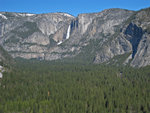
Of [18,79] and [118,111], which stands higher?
[18,79]

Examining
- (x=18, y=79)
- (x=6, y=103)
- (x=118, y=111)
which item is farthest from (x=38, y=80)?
(x=118, y=111)

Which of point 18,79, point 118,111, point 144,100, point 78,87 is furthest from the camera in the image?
point 18,79

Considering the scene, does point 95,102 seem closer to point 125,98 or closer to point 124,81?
point 125,98

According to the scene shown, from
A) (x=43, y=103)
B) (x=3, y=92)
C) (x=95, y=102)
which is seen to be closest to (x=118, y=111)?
(x=95, y=102)

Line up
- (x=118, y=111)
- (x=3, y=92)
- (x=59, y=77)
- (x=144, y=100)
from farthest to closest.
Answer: (x=59, y=77), (x=3, y=92), (x=144, y=100), (x=118, y=111)

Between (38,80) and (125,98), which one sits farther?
(38,80)

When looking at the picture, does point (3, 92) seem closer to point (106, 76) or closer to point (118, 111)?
point (118, 111)
